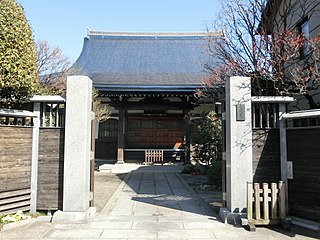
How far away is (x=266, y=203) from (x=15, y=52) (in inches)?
197

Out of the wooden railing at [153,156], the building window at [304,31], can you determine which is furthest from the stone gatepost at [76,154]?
the wooden railing at [153,156]

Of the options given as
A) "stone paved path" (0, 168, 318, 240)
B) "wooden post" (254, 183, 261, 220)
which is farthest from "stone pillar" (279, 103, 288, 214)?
"stone paved path" (0, 168, 318, 240)

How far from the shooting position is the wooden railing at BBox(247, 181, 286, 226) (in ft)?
16.1

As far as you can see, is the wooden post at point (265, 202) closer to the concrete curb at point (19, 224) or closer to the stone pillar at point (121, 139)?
the concrete curb at point (19, 224)

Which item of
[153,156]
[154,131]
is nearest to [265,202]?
[153,156]

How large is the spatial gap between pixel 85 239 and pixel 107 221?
0.95 metres

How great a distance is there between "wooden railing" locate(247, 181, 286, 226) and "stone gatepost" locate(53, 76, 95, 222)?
2960 millimetres

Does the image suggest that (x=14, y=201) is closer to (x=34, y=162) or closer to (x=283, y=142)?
(x=34, y=162)

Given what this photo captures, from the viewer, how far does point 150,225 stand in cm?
496

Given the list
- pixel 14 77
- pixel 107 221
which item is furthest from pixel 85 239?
pixel 14 77

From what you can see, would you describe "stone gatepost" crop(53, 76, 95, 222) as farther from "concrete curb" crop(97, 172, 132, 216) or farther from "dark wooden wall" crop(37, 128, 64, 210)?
"concrete curb" crop(97, 172, 132, 216)

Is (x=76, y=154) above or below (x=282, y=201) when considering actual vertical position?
above

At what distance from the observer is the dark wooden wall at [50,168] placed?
5.37 m

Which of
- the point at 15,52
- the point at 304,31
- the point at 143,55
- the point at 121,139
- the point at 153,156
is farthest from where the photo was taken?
the point at 143,55
